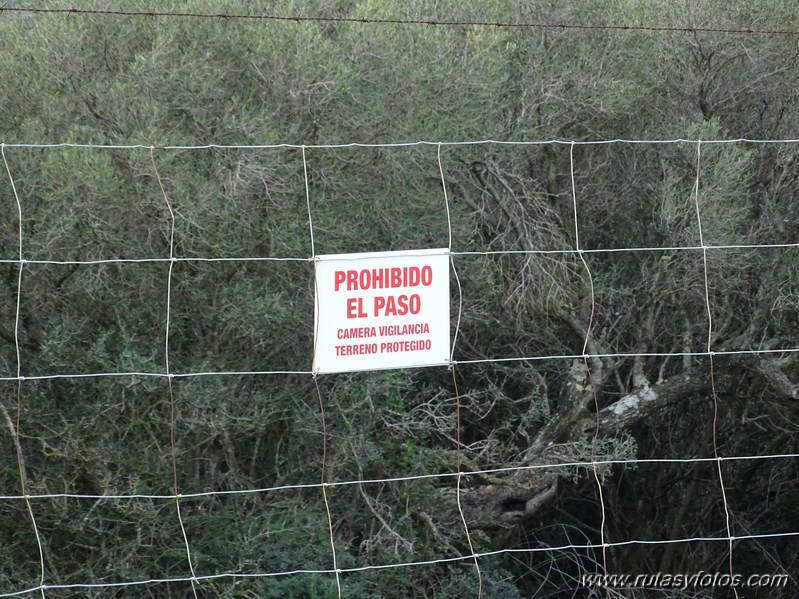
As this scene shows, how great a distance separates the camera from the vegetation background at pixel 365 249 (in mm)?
5230

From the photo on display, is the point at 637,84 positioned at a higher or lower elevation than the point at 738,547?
higher

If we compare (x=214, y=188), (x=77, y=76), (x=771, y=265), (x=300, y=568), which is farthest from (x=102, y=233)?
(x=771, y=265)

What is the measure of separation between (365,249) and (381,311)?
6.21 ft

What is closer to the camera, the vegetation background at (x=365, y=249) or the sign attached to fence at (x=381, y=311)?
the sign attached to fence at (x=381, y=311)

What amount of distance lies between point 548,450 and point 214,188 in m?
2.40

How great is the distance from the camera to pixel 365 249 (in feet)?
18.6

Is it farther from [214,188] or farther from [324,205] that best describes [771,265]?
[214,188]

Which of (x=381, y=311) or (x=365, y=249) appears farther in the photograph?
(x=365, y=249)

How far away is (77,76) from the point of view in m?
5.61

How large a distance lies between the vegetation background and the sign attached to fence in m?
1.15

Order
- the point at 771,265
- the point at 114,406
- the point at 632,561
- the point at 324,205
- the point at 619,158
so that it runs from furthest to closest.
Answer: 1. the point at 632,561
2. the point at 619,158
3. the point at 771,265
4. the point at 324,205
5. the point at 114,406

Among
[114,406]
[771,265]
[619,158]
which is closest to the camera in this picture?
[114,406]

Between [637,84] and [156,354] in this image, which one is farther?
[637,84]

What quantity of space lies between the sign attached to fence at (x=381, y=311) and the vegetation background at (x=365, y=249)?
1154mm
